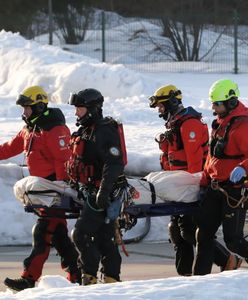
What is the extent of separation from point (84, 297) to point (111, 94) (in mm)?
16310

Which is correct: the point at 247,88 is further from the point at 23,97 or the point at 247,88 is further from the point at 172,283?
the point at 172,283

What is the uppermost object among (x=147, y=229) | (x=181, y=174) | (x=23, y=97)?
(x=23, y=97)

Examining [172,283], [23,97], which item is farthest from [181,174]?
[172,283]

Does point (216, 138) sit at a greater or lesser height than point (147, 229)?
greater

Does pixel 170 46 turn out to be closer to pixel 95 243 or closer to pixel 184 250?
pixel 184 250

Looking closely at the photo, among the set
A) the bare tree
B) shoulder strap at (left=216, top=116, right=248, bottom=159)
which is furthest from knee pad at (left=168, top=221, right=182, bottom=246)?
the bare tree

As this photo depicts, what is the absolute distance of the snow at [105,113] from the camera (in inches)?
258

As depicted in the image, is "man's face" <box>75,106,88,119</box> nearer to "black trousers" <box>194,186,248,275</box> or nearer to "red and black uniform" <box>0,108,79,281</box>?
"red and black uniform" <box>0,108,79,281</box>

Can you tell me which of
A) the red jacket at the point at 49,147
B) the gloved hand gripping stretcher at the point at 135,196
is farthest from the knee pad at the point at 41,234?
the red jacket at the point at 49,147

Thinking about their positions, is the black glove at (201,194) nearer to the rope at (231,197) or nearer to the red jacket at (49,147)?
the rope at (231,197)

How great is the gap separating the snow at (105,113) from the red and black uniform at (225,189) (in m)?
1.56

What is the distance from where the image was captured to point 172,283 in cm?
674

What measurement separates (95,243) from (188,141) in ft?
4.21

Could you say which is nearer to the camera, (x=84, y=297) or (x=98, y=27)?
(x=84, y=297)
